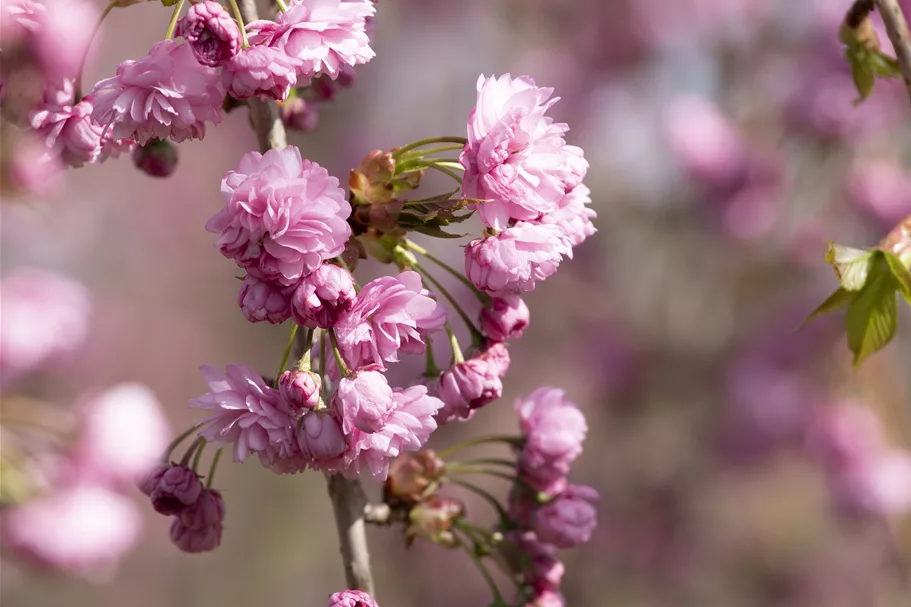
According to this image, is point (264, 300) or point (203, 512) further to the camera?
point (203, 512)

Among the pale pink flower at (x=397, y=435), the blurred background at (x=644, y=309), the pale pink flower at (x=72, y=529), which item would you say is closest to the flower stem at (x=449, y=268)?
the pale pink flower at (x=397, y=435)

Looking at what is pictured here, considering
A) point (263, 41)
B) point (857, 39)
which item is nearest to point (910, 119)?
point (857, 39)

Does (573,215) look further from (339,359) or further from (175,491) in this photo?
(175,491)

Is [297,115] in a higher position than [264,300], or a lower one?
higher

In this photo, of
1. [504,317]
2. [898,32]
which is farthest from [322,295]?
[898,32]

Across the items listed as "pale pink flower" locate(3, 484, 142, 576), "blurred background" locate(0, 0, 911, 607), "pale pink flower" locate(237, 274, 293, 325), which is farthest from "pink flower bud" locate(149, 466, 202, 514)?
"blurred background" locate(0, 0, 911, 607)

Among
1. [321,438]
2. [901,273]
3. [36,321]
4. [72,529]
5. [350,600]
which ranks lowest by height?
[350,600]

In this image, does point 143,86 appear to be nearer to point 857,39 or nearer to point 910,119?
point 857,39
